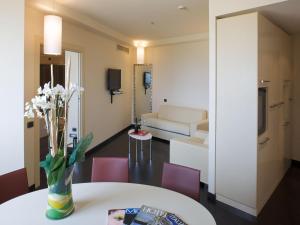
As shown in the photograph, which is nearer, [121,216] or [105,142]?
[121,216]

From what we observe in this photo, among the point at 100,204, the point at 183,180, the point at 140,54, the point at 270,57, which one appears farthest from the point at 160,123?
the point at 100,204

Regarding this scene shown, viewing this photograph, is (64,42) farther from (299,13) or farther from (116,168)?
(299,13)

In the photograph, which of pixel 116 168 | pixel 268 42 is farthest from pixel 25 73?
pixel 268 42

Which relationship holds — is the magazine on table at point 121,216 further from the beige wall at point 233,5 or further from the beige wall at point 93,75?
the beige wall at point 233,5

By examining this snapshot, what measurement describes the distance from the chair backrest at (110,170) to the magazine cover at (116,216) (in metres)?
0.71

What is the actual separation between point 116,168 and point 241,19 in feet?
7.02

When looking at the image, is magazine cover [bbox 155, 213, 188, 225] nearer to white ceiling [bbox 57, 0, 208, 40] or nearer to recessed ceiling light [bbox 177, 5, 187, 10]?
white ceiling [bbox 57, 0, 208, 40]

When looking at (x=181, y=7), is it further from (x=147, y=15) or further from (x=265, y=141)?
(x=265, y=141)

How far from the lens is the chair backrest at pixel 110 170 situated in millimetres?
2150

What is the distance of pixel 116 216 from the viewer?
4.54 feet

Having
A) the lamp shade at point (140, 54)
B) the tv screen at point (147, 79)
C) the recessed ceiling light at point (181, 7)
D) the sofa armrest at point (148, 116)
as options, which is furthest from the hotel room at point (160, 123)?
the tv screen at point (147, 79)

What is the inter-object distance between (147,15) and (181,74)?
240 centimetres

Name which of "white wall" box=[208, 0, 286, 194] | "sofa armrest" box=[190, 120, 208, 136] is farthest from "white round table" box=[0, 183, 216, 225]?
"sofa armrest" box=[190, 120, 208, 136]

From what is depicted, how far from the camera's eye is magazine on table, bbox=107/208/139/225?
4.34 feet
